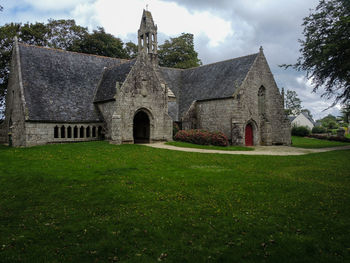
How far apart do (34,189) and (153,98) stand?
58.7 feet

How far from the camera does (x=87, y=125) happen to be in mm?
26141

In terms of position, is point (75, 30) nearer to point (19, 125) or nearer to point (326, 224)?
point (19, 125)

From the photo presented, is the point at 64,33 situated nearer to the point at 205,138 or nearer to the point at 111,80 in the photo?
the point at 111,80

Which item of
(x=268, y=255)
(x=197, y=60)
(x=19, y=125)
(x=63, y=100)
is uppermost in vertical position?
(x=197, y=60)

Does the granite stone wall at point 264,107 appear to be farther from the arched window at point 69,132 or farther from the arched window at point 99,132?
the arched window at point 69,132

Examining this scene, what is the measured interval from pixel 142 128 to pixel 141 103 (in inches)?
191

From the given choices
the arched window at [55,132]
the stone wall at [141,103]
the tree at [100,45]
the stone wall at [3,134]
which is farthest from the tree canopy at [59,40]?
the stone wall at [141,103]

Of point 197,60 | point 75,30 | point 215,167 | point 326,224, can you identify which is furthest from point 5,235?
point 197,60

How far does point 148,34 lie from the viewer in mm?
34406

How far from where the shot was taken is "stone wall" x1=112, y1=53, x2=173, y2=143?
24.6 meters

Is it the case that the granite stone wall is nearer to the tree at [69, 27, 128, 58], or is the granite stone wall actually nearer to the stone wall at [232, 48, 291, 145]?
the stone wall at [232, 48, 291, 145]

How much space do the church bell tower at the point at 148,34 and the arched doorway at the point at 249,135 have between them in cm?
1439

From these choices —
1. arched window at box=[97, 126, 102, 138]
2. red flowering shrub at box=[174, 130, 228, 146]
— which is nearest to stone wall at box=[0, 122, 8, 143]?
arched window at box=[97, 126, 102, 138]

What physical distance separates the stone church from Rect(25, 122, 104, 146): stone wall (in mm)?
75
